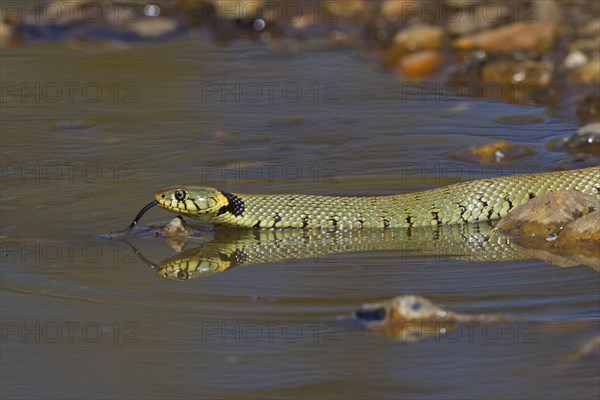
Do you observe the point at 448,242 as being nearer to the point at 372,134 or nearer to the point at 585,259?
the point at 585,259

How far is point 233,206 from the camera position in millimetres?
Result: 9070

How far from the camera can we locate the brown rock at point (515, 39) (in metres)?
14.2

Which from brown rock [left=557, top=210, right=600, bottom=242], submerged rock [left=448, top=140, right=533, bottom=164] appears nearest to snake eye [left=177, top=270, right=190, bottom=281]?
brown rock [left=557, top=210, right=600, bottom=242]

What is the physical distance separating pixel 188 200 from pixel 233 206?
35 centimetres

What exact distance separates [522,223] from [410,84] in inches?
212

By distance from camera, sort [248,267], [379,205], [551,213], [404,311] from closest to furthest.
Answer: [404,311], [248,267], [551,213], [379,205]

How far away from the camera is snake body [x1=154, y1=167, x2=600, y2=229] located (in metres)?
8.99

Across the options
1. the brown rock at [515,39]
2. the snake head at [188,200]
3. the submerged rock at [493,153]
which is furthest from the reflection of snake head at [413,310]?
the brown rock at [515,39]

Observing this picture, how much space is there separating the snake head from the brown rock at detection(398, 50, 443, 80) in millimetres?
5890

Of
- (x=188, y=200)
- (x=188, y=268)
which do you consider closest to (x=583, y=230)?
(x=188, y=268)

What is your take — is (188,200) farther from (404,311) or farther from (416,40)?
(416,40)

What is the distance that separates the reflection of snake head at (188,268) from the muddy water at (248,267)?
4.2 inches

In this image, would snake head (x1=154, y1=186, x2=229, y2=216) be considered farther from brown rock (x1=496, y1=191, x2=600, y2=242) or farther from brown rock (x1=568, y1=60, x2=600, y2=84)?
brown rock (x1=568, y1=60, x2=600, y2=84)

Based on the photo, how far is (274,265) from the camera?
8.12m
